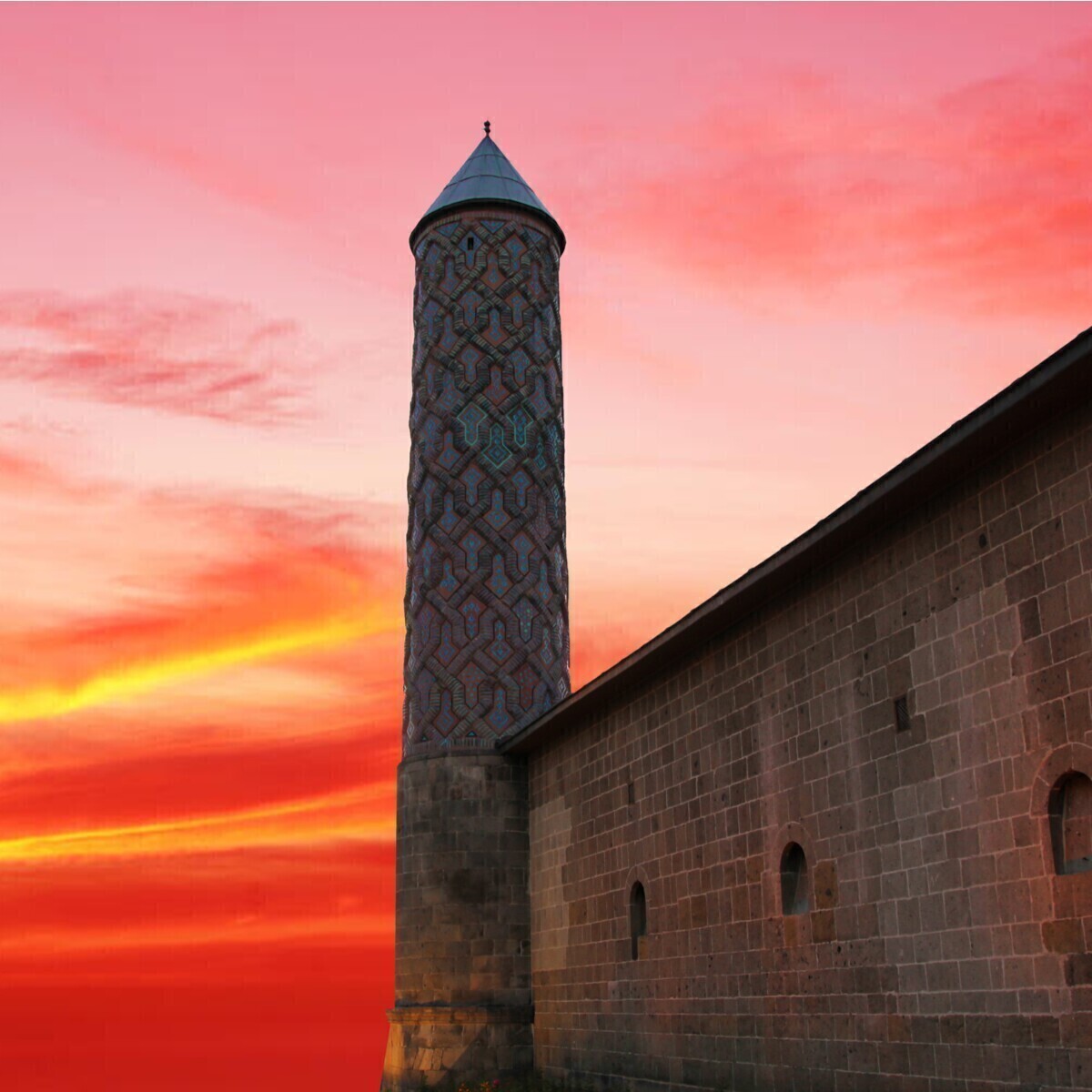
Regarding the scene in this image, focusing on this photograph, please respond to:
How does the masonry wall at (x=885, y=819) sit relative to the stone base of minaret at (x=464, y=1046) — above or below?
above

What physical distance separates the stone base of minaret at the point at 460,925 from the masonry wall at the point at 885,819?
10.6 ft

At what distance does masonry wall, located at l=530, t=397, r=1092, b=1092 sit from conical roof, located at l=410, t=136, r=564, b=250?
10194 mm

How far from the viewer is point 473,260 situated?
73.6ft

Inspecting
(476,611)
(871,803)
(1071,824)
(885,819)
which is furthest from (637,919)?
(1071,824)

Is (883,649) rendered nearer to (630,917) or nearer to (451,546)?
(630,917)

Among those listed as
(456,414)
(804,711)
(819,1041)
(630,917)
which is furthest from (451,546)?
(819,1041)

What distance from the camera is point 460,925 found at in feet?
64.4

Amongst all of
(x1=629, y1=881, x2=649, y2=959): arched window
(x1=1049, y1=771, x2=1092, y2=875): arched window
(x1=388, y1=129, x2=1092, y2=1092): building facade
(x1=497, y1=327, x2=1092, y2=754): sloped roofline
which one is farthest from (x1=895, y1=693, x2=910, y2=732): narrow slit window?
(x1=629, y1=881, x2=649, y2=959): arched window

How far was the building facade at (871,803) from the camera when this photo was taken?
29.0 ft

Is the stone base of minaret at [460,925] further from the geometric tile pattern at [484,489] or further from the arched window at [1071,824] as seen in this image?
the arched window at [1071,824]

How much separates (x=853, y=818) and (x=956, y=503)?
2.77m

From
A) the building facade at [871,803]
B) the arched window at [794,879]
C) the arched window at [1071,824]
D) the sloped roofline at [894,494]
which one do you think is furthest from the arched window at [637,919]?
the arched window at [1071,824]

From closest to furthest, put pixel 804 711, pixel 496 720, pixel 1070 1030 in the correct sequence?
pixel 1070 1030 < pixel 804 711 < pixel 496 720

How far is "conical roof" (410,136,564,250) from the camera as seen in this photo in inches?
893
